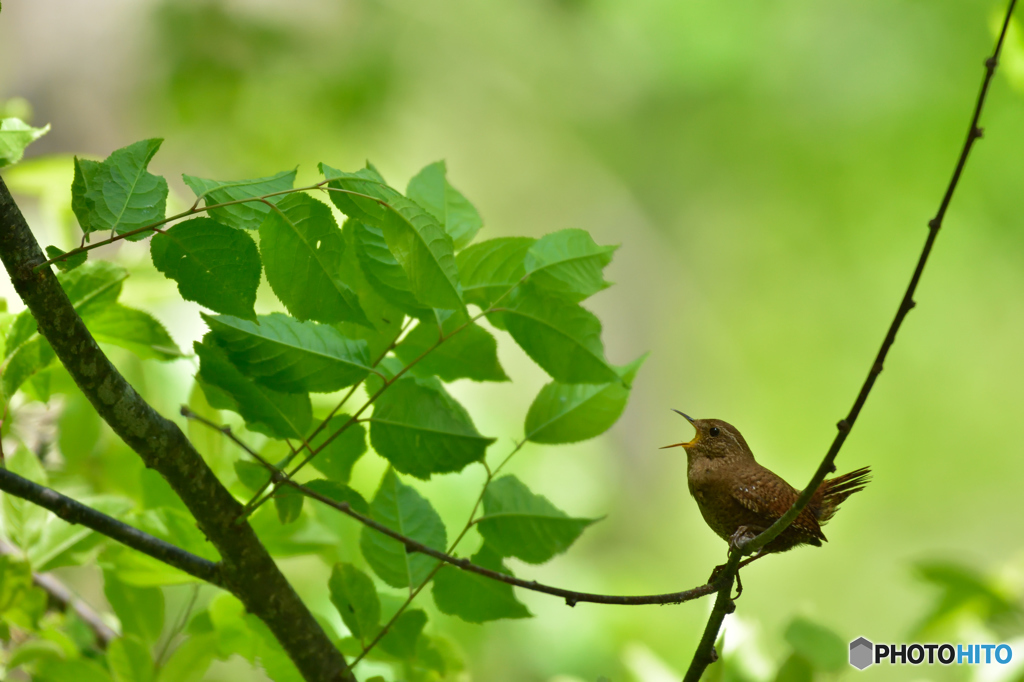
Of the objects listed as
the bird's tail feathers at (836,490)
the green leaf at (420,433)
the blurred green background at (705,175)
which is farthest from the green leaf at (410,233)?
the blurred green background at (705,175)

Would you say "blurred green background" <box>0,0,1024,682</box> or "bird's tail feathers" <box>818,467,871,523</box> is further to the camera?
"blurred green background" <box>0,0,1024,682</box>

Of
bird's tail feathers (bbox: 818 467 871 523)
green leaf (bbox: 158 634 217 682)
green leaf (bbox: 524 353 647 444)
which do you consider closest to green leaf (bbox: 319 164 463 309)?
green leaf (bbox: 524 353 647 444)

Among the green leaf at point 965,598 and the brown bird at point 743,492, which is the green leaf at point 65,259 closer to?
the brown bird at point 743,492

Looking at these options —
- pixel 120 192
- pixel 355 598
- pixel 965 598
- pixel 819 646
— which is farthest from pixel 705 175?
pixel 120 192

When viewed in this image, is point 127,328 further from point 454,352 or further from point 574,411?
point 574,411

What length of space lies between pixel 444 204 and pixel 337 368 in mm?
212

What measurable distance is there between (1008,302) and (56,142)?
4009 mm

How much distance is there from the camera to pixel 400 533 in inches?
26.7

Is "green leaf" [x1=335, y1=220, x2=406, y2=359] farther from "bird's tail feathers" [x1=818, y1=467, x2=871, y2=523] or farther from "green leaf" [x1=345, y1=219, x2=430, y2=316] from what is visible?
"bird's tail feathers" [x1=818, y1=467, x2=871, y2=523]

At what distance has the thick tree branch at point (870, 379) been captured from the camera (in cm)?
39

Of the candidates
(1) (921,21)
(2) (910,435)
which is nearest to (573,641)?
(2) (910,435)

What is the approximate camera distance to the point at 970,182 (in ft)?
11.5

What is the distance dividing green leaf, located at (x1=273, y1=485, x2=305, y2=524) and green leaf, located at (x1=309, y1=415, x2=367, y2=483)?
0.12 ft

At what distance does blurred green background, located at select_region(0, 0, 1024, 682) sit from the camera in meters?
3.27
